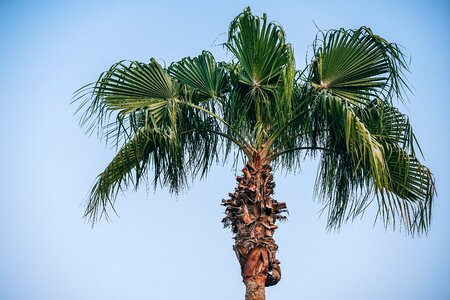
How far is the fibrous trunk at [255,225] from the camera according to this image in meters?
9.49

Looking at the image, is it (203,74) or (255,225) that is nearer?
(255,225)

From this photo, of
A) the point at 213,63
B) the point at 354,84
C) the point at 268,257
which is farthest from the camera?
the point at 213,63

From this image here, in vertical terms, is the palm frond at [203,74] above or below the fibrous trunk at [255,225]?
above

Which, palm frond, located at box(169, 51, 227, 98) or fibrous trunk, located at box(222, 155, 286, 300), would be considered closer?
fibrous trunk, located at box(222, 155, 286, 300)

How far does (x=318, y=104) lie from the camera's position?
9.80 meters

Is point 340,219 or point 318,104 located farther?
point 340,219

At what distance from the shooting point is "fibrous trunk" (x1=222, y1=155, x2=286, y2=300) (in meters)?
9.49

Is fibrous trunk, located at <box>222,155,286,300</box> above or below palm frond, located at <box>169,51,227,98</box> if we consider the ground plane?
below

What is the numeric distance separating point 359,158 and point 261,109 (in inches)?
56.2

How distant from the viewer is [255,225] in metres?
9.62

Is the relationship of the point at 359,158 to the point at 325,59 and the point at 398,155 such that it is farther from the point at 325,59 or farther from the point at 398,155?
the point at 325,59

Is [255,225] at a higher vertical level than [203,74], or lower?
lower

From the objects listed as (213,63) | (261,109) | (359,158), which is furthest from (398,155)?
(213,63)

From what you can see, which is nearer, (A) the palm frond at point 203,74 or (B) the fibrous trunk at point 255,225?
(B) the fibrous trunk at point 255,225
